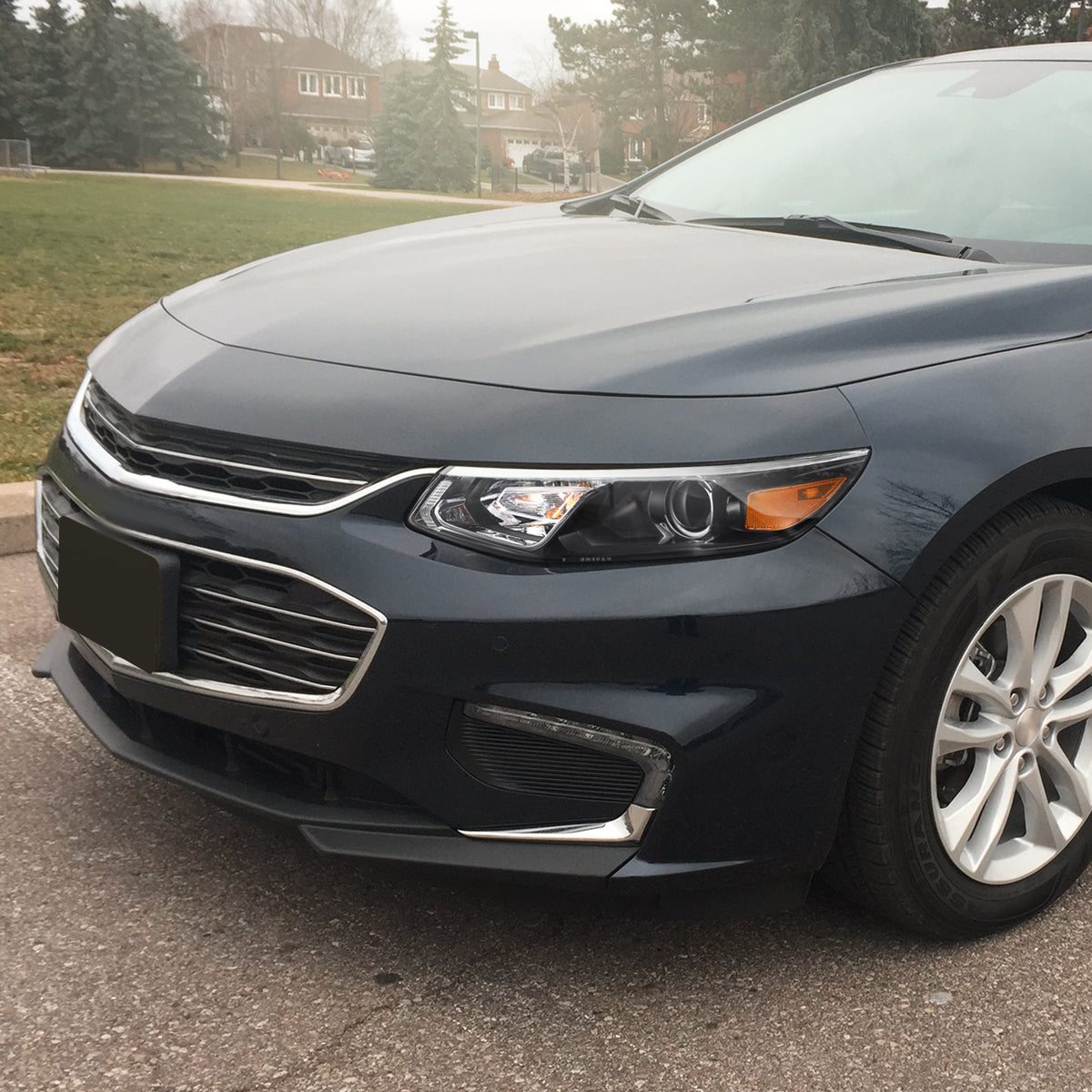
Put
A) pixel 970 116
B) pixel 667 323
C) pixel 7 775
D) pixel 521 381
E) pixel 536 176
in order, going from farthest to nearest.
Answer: pixel 536 176
pixel 970 116
pixel 7 775
pixel 667 323
pixel 521 381

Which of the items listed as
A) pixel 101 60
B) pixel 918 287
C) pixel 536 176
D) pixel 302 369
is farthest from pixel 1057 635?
pixel 536 176

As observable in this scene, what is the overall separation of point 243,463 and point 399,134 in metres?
45.5

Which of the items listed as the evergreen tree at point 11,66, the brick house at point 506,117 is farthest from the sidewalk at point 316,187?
the brick house at point 506,117

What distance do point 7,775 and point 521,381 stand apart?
1599mm

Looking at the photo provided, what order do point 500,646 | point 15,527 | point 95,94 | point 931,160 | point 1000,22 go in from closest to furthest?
point 500,646 → point 931,160 → point 15,527 → point 95,94 → point 1000,22

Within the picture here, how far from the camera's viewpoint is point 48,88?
24.8 metres

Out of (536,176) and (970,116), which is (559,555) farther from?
(536,176)

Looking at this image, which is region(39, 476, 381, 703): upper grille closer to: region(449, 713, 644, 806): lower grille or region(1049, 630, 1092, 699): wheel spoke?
region(449, 713, 644, 806): lower grille

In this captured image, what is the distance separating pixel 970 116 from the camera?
3334mm

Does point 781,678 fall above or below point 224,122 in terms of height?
below

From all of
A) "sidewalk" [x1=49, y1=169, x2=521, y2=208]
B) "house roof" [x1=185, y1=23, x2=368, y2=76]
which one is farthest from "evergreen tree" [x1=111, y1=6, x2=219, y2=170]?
"house roof" [x1=185, y1=23, x2=368, y2=76]

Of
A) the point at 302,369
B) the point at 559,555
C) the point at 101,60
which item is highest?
the point at 101,60

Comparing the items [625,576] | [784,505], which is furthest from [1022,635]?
[625,576]

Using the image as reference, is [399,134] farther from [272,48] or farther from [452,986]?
[452,986]
